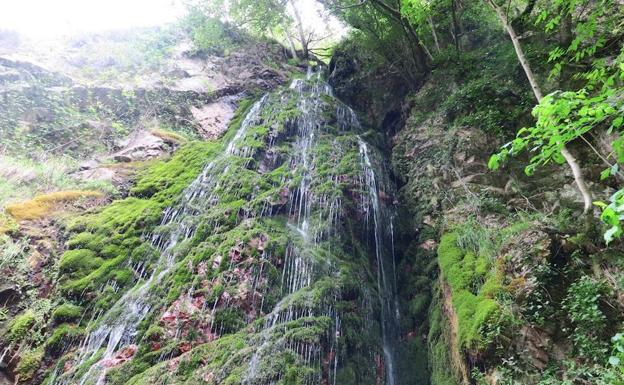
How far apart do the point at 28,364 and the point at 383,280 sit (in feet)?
19.7

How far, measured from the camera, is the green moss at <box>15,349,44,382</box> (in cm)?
528

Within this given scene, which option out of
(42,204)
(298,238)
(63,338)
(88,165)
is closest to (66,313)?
(63,338)

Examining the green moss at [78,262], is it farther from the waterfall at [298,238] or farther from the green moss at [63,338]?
the green moss at [63,338]

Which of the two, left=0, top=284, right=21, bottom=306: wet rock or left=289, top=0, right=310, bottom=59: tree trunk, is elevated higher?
left=289, top=0, right=310, bottom=59: tree trunk

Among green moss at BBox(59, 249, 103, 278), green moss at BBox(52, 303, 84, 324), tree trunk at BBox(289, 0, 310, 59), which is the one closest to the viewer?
green moss at BBox(52, 303, 84, 324)

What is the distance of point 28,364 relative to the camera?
17.6ft

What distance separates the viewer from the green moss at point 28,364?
5.28m

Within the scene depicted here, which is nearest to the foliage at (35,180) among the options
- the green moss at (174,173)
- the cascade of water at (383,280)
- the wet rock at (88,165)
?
the wet rock at (88,165)

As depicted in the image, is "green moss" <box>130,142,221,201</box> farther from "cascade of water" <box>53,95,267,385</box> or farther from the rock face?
"cascade of water" <box>53,95,267,385</box>

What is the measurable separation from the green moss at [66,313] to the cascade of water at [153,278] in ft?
1.40

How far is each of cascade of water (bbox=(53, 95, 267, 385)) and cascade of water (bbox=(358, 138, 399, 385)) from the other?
3.15 meters

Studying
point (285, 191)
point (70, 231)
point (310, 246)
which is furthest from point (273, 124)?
point (70, 231)

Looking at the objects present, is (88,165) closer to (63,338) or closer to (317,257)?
(63,338)

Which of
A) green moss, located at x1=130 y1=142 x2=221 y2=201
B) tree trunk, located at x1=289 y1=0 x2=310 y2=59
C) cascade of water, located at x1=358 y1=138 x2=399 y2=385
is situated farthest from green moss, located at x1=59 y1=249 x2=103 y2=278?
tree trunk, located at x1=289 y1=0 x2=310 y2=59
